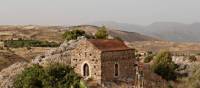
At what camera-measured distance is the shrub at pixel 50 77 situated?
3544cm

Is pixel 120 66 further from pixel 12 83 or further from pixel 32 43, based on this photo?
pixel 32 43

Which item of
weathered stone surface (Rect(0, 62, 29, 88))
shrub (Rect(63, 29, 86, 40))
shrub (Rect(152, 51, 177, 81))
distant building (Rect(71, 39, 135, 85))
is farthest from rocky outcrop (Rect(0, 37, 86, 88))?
shrub (Rect(63, 29, 86, 40))

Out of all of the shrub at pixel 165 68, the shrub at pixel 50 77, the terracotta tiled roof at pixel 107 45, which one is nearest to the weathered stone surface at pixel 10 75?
the shrub at pixel 50 77

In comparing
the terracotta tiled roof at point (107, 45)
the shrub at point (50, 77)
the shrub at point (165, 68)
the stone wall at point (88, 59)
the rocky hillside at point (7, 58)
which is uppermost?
the terracotta tiled roof at point (107, 45)

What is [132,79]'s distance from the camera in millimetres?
37938

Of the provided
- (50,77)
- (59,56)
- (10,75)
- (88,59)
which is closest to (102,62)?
(88,59)

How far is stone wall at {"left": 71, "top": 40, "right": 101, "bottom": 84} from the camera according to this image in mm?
36188

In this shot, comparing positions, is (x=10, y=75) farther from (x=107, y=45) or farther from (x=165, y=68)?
(x=165, y=68)

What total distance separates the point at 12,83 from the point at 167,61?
17.8m

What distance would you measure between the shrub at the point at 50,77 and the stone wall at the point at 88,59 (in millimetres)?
838

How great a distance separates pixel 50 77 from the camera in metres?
35.7

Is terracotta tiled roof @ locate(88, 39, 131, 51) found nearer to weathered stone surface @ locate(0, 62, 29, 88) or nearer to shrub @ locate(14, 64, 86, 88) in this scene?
shrub @ locate(14, 64, 86, 88)

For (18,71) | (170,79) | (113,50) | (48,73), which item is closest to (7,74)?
(18,71)

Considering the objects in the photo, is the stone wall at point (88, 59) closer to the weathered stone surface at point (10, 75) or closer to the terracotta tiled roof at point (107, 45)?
the terracotta tiled roof at point (107, 45)
